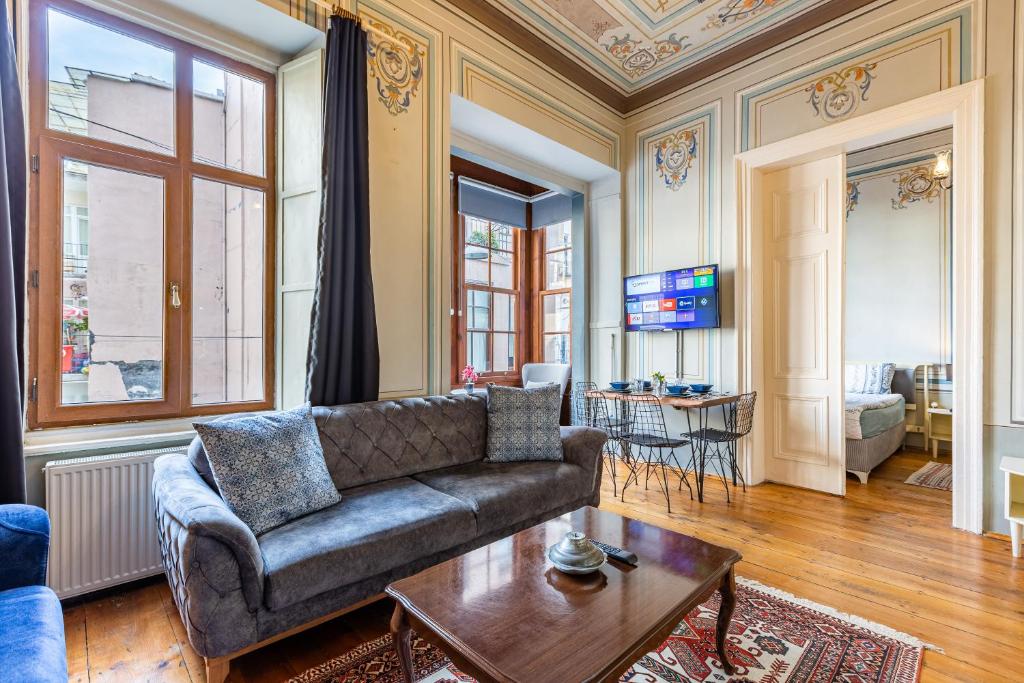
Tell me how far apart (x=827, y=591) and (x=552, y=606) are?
1.73 m

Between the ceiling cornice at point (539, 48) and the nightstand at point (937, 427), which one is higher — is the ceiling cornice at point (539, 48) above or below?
above

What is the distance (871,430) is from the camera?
4.21 m

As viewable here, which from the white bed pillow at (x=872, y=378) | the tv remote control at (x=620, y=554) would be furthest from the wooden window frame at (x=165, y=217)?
the white bed pillow at (x=872, y=378)

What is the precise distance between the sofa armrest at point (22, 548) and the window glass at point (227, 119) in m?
2.03

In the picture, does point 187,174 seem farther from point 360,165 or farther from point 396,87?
point 396,87

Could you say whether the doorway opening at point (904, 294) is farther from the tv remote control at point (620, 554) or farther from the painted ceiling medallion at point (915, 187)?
the tv remote control at point (620, 554)

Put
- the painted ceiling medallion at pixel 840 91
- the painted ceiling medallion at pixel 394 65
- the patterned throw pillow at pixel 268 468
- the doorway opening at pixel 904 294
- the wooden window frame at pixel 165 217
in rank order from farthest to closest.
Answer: the doorway opening at pixel 904 294, the painted ceiling medallion at pixel 840 91, the painted ceiling medallion at pixel 394 65, the wooden window frame at pixel 165 217, the patterned throw pillow at pixel 268 468

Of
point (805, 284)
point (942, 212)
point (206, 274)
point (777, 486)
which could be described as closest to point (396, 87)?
point (206, 274)

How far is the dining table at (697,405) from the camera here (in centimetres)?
362

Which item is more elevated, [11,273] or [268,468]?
[11,273]

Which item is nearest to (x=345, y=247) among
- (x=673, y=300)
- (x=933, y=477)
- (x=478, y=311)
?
(x=673, y=300)

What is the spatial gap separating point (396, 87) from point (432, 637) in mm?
3127

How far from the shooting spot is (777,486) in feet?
13.3

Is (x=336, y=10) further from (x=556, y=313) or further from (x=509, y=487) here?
(x=556, y=313)
